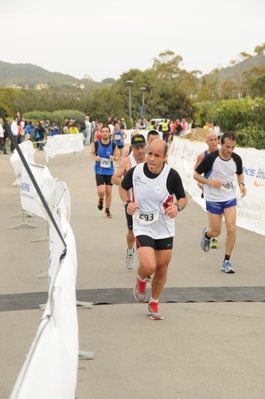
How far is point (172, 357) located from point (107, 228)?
7579 millimetres

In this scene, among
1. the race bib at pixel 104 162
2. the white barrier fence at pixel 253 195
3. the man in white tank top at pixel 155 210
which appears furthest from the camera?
the race bib at pixel 104 162

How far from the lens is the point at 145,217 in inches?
279

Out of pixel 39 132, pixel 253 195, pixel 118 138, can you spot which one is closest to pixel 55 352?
pixel 253 195

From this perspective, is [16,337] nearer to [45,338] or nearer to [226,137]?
[45,338]

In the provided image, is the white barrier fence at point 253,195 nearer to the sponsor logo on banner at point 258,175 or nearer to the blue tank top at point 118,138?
the sponsor logo on banner at point 258,175

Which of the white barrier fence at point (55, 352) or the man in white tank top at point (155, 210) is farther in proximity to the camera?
the man in white tank top at point (155, 210)

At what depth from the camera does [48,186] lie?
9.41m

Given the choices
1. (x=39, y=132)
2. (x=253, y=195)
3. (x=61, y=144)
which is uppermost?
(x=253, y=195)

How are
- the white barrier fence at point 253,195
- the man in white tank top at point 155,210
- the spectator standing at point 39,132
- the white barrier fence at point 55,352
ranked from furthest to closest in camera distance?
the spectator standing at point 39,132
the white barrier fence at point 253,195
the man in white tank top at point 155,210
the white barrier fence at point 55,352

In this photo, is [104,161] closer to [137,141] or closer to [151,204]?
[137,141]

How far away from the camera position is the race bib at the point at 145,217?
704cm

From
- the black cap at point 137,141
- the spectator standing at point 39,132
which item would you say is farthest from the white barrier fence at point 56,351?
the spectator standing at point 39,132

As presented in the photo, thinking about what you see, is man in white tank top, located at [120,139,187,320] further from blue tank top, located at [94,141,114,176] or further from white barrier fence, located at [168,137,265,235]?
blue tank top, located at [94,141,114,176]

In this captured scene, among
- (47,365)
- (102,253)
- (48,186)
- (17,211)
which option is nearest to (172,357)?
(47,365)
